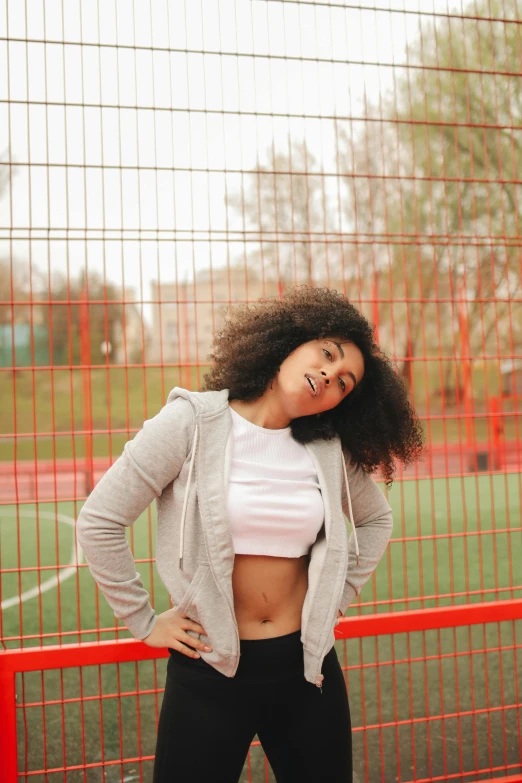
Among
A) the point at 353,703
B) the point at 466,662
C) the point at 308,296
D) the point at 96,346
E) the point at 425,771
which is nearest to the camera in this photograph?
the point at 308,296

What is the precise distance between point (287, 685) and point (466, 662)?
2883 millimetres

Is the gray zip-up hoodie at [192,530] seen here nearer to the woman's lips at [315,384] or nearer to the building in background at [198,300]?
the woman's lips at [315,384]

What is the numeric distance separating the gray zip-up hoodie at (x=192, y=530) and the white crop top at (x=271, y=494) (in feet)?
0.10

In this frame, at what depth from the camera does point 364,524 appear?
182 cm

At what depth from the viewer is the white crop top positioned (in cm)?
151

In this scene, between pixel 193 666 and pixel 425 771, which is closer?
pixel 193 666

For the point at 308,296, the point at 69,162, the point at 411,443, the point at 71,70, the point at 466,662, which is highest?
the point at 71,70

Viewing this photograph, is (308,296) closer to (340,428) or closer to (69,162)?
(340,428)

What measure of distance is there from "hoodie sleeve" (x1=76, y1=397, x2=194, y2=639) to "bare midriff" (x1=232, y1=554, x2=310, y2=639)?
0.86ft

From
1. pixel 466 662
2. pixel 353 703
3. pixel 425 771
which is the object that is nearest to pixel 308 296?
pixel 425 771

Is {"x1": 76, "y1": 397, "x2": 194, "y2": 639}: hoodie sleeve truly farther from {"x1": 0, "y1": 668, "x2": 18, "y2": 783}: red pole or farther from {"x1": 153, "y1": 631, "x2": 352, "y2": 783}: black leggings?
{"x1": 0, "y1": 668, "x2": 18, "y2": 783}: red pole

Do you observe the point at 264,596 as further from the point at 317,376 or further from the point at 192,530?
the point at 317,376

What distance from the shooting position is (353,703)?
3459mm

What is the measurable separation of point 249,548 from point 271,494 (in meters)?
0.13
